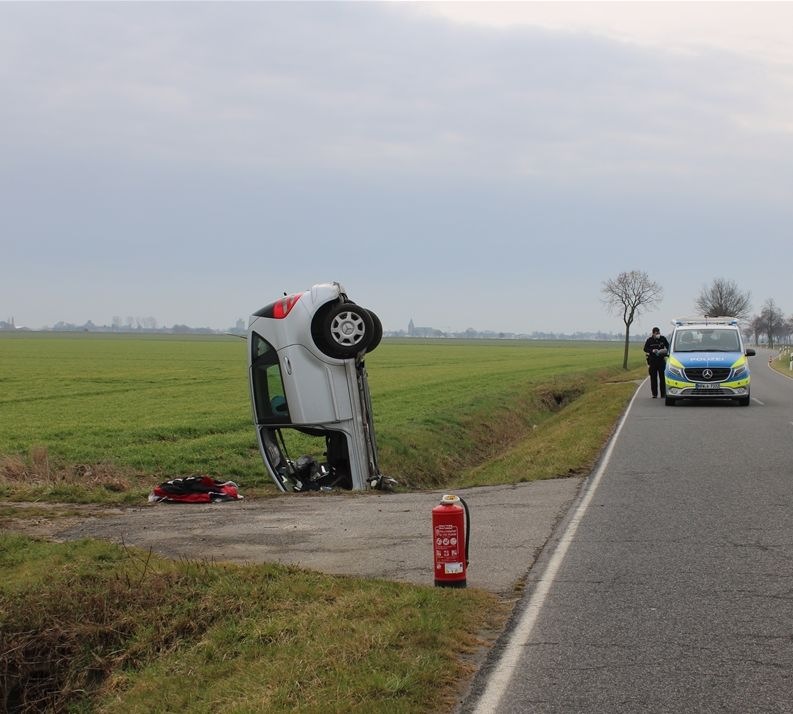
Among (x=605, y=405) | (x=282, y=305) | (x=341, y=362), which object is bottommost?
(x=605, y=405)

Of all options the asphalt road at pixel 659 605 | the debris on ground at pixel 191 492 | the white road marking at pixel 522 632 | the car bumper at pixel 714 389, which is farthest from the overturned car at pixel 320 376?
the car bumper at pixel 714 389

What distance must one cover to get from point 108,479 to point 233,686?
950 centimetres

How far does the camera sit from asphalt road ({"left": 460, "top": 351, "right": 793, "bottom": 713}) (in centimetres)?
500

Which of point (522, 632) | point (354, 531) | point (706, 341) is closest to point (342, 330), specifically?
point (354, 531)

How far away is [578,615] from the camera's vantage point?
6398mm

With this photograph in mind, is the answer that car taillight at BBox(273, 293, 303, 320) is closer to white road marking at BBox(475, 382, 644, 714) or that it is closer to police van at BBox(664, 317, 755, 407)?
white road marking at BBox(475, 382, 644, 714)

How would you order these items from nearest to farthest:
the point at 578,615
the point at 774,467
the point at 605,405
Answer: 1. the point at 578,615
2. the point at 774,467
3. the point at 605,405

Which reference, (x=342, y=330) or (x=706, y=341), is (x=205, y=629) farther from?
(x=706, y=341)

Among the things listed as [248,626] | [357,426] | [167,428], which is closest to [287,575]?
[248,626]

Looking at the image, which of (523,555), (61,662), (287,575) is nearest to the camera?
(61,662)

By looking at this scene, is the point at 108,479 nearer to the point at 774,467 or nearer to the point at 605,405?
the point at 774,467

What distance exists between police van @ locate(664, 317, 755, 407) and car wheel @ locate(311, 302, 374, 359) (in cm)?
1264

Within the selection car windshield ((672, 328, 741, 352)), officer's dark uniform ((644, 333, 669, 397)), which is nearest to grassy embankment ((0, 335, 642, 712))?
car windshield ((672, 328, 741, 352))

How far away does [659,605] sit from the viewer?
6.64 meters
